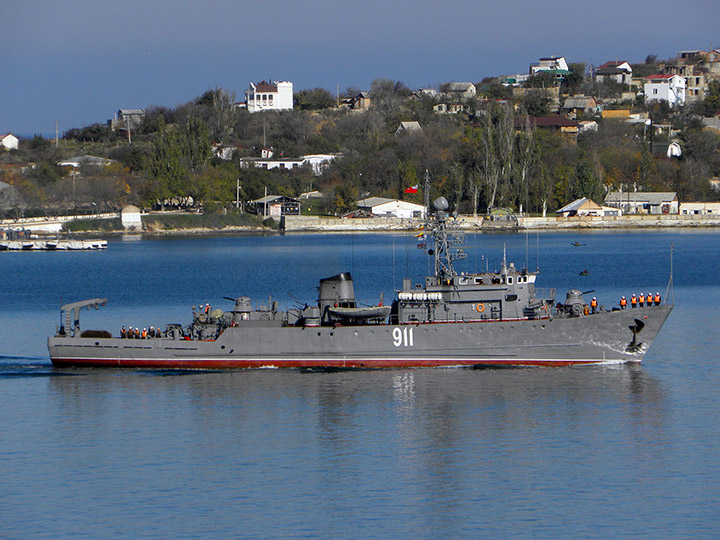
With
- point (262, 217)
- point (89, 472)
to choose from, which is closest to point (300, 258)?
point (262, 217)

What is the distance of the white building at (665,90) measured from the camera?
186875mm

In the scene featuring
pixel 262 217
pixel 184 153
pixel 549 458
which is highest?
pixel 184 153

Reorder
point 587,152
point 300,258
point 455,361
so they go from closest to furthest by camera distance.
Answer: point 455,361, point 300,258, point 587,152

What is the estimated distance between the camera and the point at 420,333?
36.8 metres

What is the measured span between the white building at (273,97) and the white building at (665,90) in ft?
215

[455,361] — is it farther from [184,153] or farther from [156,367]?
[184,153]

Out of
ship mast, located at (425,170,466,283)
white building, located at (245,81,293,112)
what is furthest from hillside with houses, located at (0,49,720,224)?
ship mast, located at (425,170,466,283)

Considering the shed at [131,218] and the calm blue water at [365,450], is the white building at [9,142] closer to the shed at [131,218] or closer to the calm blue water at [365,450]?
the shed at [131,218]

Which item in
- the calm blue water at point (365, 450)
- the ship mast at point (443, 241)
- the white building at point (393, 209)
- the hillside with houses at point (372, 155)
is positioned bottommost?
the calm blue water at point (365, 450)

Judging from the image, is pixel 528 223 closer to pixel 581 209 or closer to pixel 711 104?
pixel 581 209

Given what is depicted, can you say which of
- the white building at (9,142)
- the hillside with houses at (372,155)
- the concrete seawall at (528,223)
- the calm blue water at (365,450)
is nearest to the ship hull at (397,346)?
the calm blue water at (365,450)

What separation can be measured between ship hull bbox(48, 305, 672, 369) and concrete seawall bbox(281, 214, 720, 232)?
255 ft

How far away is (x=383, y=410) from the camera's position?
1244 inches

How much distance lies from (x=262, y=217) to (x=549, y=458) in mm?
97777
